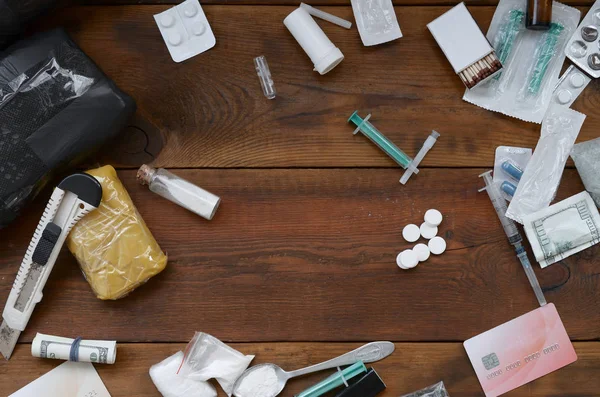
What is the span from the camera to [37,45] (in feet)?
2.74

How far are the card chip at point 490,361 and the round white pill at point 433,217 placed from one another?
24 cm

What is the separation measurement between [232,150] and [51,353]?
44 cm

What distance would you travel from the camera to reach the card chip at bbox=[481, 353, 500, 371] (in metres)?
0.92

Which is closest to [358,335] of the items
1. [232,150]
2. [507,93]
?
[232,150]

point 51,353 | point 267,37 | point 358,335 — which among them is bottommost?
point 358,335

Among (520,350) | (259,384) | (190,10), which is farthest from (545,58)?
(259,384)

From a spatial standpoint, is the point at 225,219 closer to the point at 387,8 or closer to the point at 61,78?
the point at 61,78

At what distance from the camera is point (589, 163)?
91 cm

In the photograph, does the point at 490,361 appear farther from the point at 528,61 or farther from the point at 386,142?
the point at 528,61

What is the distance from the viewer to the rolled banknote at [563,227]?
91 centimetres

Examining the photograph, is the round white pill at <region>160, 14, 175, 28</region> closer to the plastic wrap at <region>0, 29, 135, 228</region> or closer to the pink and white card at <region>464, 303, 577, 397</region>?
the plastic wrap at <region>0, 29, 135, 228</region>

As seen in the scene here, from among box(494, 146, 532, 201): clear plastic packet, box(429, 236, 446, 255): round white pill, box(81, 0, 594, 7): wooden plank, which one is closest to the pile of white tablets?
box(429, 236, 446, 255): round white pill

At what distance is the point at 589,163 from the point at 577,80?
0.14 meters

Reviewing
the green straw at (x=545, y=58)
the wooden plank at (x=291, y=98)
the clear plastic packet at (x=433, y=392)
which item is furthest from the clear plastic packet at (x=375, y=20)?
the clear plastic packet at (x=433, y=392)
